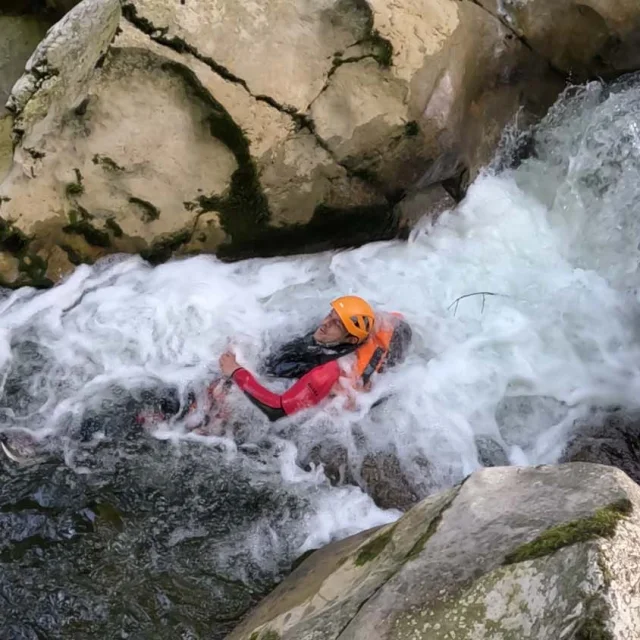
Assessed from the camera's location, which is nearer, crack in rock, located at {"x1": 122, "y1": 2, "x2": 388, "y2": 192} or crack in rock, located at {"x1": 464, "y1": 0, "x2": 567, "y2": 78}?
crack in rock, located at {"x1": 122, "y1": 2, "x2": 388, "y2": 192}

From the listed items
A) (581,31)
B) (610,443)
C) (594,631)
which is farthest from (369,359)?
(581,31)

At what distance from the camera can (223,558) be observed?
4004 millimetres

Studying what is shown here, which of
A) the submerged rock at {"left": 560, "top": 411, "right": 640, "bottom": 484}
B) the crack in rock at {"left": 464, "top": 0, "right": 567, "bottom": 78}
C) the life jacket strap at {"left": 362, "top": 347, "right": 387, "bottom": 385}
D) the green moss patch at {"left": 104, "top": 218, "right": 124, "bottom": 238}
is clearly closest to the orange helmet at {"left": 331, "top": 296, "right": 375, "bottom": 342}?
the life jacket strap at {"left": 362, "top": 347, "right": 387, "bottom": 385}

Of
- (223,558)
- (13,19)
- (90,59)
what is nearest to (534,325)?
(223,558)

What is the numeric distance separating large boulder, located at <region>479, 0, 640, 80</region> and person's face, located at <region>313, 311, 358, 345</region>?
10.3ft

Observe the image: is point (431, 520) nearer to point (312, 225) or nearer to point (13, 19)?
point (312, 225)

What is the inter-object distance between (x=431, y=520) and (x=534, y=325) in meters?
3.37

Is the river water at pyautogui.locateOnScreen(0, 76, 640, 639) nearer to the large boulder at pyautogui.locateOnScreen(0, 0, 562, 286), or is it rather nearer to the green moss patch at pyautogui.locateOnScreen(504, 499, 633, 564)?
the large boulder at pyautogui.locateOnScreen(0, 0, 562, 286)

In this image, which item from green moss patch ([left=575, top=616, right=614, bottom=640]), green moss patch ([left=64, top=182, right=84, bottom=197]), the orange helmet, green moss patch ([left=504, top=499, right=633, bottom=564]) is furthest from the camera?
green moss patch ([left=64, top=182, right=84, bottom=197])

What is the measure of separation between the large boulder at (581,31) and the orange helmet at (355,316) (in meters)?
2.98

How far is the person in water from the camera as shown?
15.6 feet

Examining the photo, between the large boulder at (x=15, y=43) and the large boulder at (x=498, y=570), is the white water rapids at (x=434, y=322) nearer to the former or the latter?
the large boulder at (x=498, y=570)

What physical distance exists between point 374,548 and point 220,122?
340cm

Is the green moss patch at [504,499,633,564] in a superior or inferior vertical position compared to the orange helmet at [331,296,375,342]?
superior
